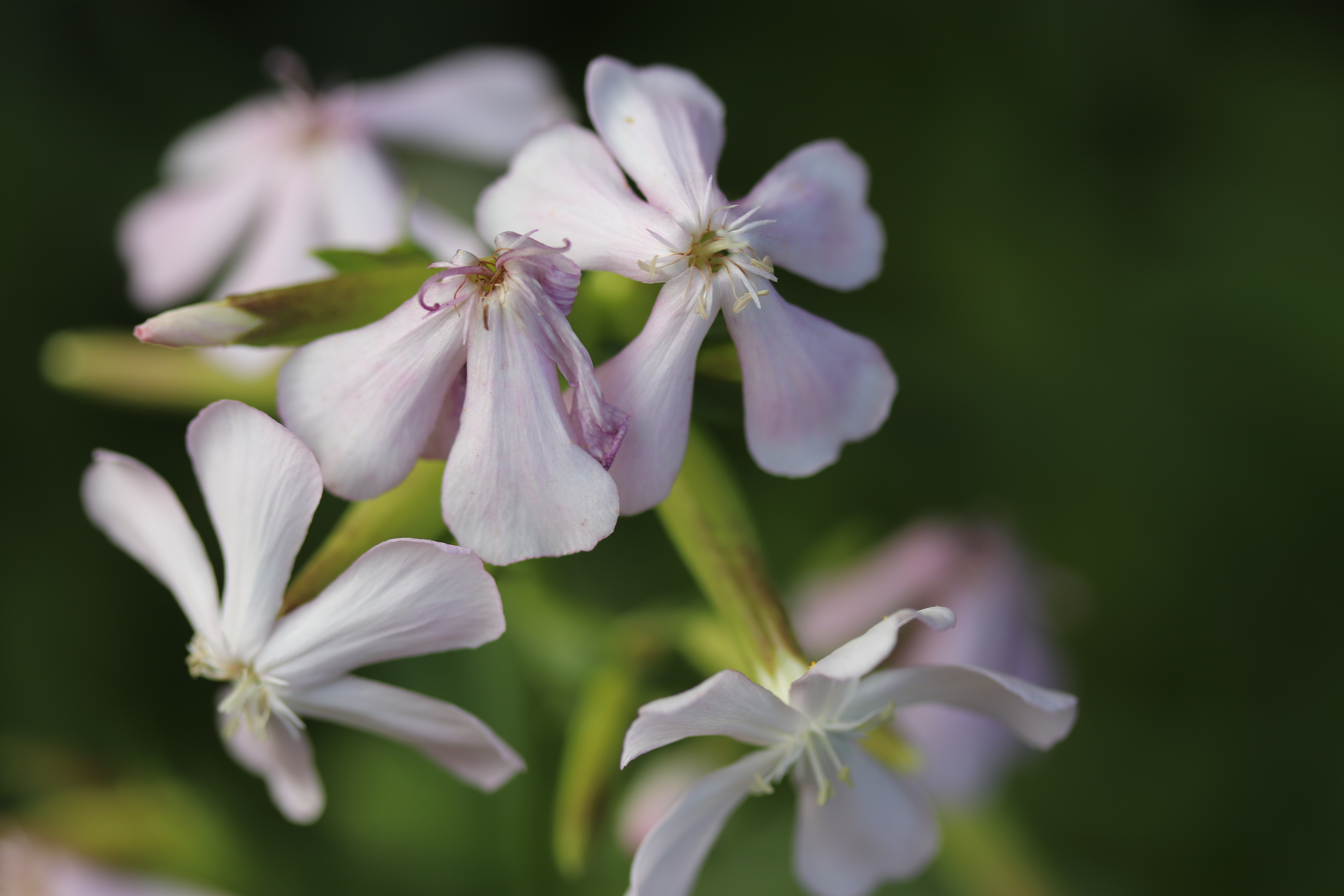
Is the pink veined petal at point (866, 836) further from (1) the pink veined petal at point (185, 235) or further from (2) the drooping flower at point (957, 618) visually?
(1) the pink veined petal at point (185, 235)

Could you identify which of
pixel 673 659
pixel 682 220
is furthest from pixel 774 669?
pixel 673 659

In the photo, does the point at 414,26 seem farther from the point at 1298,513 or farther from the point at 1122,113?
the point at 1298,513

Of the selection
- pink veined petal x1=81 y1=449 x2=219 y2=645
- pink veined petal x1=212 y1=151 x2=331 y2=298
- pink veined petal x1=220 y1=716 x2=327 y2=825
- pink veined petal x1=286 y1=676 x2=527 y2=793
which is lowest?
pink veined petal x1=286 y1=676 x2=527 y2=793

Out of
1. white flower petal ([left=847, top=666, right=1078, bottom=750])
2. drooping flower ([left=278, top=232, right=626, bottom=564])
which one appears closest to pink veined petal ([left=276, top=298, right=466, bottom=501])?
drooping flower ([left=278, top=232, right=626, bottom=564])

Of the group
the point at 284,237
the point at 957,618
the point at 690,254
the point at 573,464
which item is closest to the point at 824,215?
the point at 690,254

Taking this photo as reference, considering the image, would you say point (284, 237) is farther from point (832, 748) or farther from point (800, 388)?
point (832, 748)

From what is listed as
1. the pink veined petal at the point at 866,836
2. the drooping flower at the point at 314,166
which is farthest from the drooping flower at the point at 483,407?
the drooping flower at the point at 314,166

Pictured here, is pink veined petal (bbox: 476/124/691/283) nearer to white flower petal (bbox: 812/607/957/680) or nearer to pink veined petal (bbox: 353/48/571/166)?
white flower petal (bbox: 812/607/957/680)
